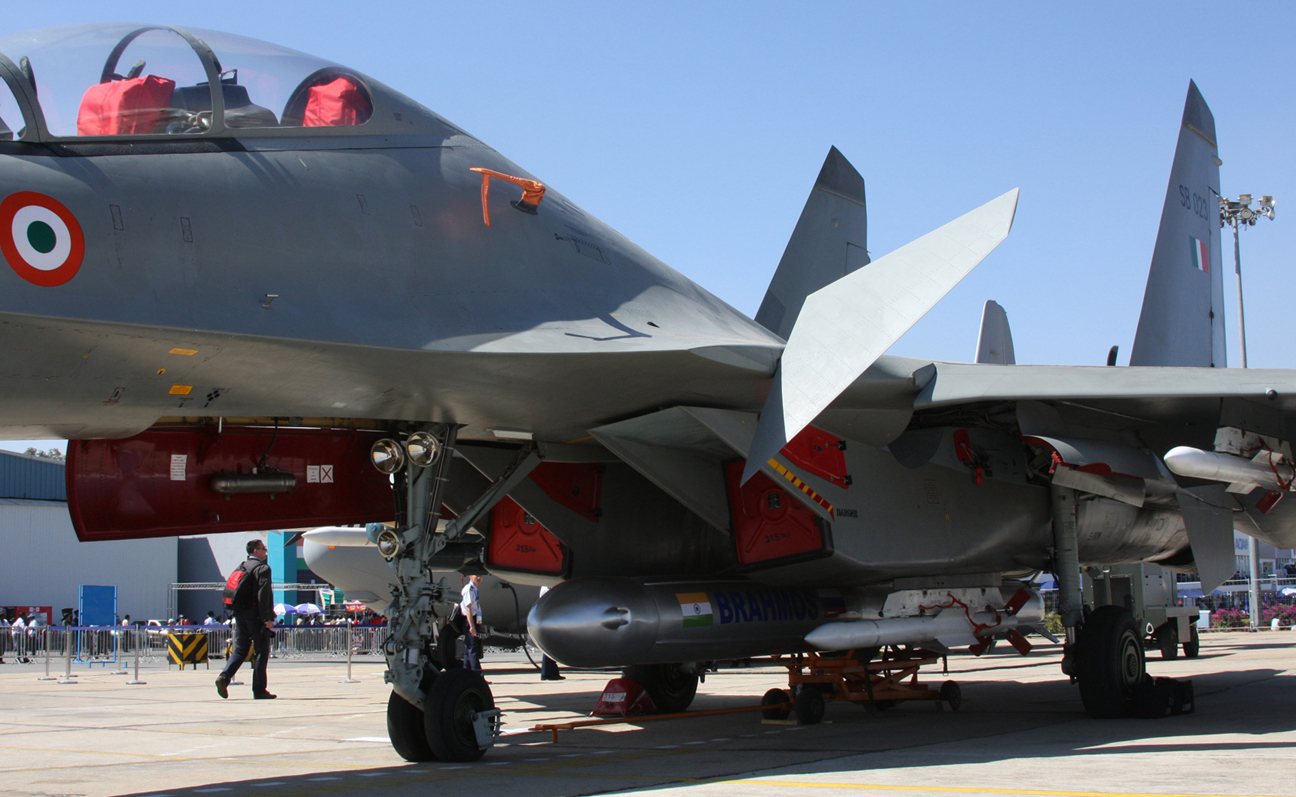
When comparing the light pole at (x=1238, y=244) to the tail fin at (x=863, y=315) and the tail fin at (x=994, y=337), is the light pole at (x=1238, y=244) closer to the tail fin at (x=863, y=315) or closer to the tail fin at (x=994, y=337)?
the tail fin at (x=994, y=337)

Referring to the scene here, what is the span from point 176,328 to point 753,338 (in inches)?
155

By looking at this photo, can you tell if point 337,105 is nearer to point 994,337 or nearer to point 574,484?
point 574,484

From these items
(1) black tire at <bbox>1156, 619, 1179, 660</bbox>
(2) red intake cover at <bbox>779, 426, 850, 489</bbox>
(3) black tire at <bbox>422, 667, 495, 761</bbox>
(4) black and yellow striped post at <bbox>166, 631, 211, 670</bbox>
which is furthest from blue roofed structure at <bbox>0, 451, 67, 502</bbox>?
(2) red intake cover at <bbox>779, 426, 850, 489</bbox>

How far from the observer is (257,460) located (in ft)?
21.5

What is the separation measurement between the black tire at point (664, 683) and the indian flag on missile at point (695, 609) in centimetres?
196

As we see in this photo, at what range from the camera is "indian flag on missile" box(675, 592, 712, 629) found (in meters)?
7.18

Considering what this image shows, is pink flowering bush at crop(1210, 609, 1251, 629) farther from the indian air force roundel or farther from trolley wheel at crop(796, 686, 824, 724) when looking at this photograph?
the indian air force roundel

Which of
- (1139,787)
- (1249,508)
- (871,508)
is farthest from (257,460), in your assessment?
(1249,508)

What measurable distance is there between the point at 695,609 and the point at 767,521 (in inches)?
33.9

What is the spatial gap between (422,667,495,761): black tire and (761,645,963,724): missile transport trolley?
3032 mm

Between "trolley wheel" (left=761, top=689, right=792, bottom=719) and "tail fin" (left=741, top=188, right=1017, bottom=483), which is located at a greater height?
"tail fin" (left=741, top=188, right=1017, bottom=483)

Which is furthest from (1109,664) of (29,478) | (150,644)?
(29,478)

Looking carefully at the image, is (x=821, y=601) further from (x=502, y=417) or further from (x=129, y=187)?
(x=129, y=187)

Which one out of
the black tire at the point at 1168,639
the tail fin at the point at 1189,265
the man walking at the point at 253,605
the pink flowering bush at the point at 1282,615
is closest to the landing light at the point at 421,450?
the man walking at the point at 253,605
